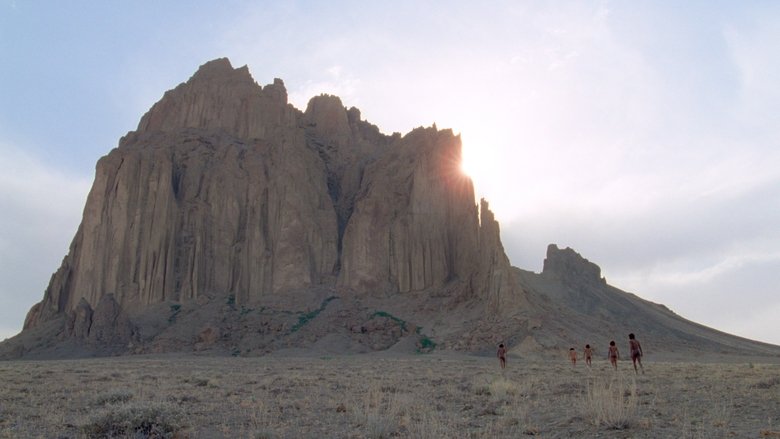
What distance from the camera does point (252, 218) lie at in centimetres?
9369

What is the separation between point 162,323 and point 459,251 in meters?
41.2

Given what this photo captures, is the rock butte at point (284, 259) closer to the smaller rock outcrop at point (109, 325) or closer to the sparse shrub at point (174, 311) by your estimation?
the smaller rock outcrop at point (109, 325)

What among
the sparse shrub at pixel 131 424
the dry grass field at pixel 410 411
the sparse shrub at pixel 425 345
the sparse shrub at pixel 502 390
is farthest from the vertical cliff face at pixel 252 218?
the sparse shrub at pixel 131 424

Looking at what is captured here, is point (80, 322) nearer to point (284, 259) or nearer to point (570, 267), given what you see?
point (284, 259)

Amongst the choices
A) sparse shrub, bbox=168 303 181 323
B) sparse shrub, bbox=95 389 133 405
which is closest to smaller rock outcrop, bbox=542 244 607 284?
sparse shrub, bbox=168 303 181 323

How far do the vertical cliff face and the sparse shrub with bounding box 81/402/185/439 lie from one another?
65.7 meters

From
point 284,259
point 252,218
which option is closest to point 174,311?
point 284,259

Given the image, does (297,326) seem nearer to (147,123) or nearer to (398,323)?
(398,323)

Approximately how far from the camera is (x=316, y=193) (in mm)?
Answer: 99562

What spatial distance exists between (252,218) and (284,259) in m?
9.37

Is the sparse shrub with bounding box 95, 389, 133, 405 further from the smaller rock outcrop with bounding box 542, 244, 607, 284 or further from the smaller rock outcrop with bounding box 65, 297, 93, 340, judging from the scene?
the smaller rock outcrop with bounding box 542, 244, 607, 284

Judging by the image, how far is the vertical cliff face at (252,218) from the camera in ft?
283

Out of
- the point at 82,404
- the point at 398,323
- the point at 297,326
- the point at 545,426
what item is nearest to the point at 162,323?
the point at 297,326

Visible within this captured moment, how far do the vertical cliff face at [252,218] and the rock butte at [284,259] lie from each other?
24 centimetres
